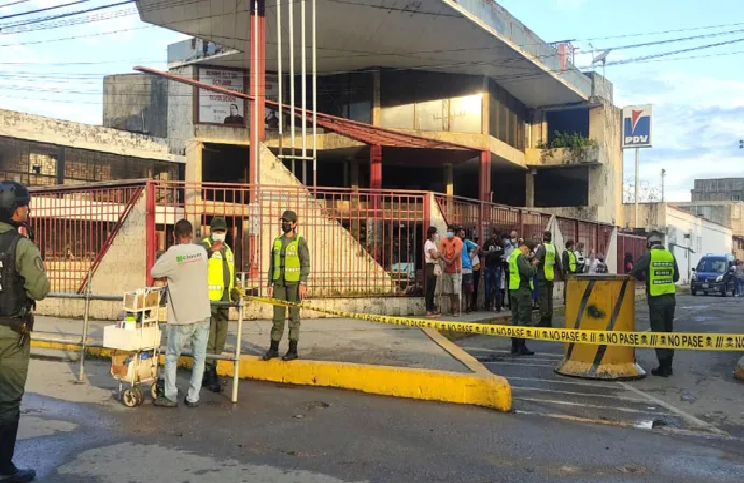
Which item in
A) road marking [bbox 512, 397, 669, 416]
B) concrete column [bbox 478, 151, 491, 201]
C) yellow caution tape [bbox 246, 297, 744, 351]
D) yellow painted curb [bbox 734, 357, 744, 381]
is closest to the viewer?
yellow caution tape [bbox 246, 297, 744, 351]

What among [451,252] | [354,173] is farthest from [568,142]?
[451,252]

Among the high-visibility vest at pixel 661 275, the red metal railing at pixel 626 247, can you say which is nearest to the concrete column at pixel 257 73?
the high-visibility vest at pixel 661 275

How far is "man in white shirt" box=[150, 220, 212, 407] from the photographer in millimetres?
5895

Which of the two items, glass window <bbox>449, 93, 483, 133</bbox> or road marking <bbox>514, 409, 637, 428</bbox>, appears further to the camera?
glass window <bbox>449, 93, 483, 133</bbox>

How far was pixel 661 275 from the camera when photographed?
826 cm

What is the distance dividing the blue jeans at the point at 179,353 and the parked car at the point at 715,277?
86.7ft

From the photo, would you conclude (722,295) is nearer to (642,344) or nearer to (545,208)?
(545,208)

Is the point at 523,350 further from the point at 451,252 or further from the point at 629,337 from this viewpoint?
the point at 629,337

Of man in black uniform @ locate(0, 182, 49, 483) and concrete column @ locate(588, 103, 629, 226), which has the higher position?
concrete column @ locate(588, 103, 629, 226)

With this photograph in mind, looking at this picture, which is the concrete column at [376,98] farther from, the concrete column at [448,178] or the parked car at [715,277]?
the parked car at [715,277]

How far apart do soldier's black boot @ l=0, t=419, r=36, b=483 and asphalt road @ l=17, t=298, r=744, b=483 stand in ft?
0.50

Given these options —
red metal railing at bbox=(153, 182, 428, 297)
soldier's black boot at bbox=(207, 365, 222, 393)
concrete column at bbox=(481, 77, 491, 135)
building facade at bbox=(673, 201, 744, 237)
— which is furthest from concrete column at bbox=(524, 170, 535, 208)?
building facade at bbox=(673, 201, 744, 237)

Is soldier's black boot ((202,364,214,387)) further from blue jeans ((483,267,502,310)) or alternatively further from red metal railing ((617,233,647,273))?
red metal railing ((617,233,647,273))

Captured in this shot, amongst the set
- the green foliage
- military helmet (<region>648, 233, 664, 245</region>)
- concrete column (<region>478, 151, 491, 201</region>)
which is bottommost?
military helmet (<region>648, 233, 664, 245</region>)
